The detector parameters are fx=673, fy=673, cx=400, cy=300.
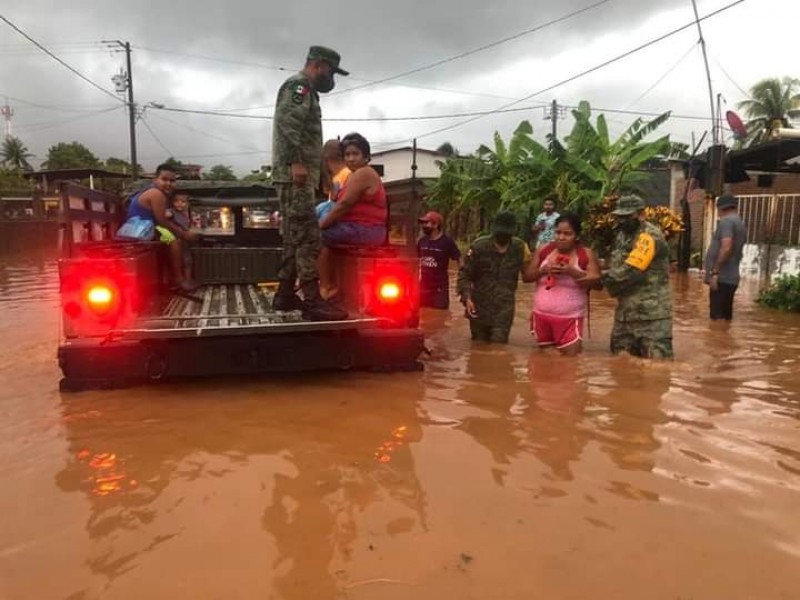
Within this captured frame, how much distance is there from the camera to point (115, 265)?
14.6 ft

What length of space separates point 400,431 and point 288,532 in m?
1.30

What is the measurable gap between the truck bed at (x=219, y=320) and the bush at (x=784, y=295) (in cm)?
738

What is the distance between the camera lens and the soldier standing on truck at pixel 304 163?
4758mm

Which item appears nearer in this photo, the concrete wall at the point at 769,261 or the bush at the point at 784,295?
the bush at the point at 784,295

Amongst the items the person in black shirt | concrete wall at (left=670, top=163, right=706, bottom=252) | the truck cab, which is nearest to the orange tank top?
the truck cab

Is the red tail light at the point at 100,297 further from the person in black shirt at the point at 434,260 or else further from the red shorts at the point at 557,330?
the person in black shirt at the point at 434,260

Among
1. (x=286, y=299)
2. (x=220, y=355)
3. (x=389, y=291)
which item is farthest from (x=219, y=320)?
(x=389, y=291)

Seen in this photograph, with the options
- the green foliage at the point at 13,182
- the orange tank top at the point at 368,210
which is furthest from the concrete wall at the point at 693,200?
the green foliage at the point at 13,182

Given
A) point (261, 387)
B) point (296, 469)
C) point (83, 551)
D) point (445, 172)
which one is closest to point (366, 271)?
point (261, 387)

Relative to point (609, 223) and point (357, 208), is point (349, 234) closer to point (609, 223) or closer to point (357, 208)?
point (357, 208)

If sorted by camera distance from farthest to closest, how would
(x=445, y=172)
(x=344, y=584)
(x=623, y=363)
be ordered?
(x=445, y=172), (x=623, y=363), (x=344, y=584)

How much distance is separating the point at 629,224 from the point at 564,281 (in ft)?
2.33

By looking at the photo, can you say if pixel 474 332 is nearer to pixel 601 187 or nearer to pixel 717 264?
pixel 717 264

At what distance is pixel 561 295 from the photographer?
224 inches
